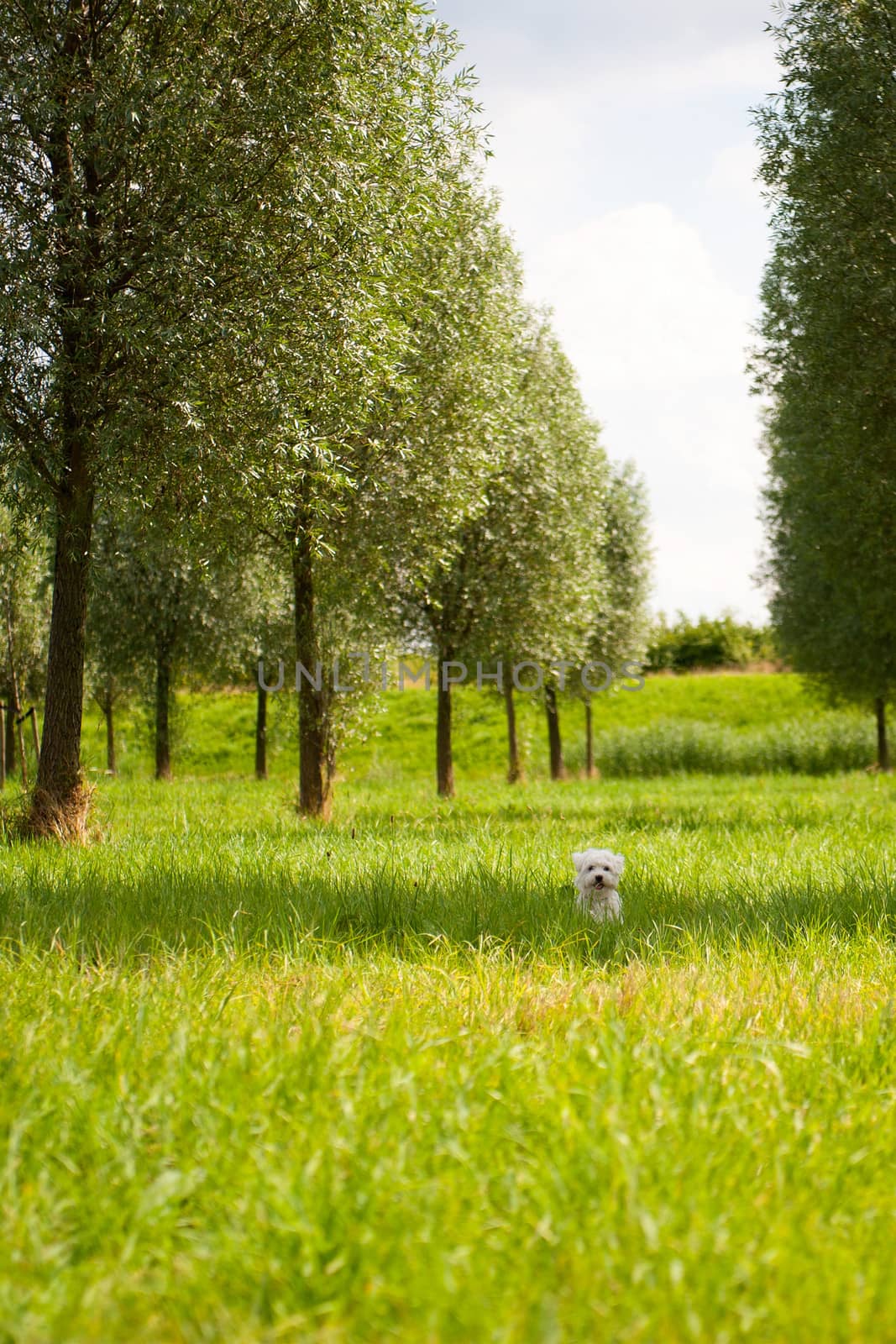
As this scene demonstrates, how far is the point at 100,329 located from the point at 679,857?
7.89 m

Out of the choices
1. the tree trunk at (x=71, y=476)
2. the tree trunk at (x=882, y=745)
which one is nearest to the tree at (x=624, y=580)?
the tree trunk at (x=882, y=745)

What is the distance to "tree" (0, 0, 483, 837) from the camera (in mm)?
9727

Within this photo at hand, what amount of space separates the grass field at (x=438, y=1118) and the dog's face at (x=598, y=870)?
29cm

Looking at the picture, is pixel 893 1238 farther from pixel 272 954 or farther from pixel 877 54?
pixel 877 54

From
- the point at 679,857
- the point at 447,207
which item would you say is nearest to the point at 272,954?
the point at 679,857

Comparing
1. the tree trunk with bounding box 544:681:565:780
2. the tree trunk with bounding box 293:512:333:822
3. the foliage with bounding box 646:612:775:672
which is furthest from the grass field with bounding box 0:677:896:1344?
the foliage with bounding box 646:612:775:672

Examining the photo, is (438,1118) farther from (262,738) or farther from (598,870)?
(262,738)

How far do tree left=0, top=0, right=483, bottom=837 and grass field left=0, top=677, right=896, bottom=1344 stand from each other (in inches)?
213

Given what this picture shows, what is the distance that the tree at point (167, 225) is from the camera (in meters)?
9.73

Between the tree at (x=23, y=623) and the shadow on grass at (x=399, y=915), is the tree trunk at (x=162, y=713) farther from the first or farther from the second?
the shadow on grass at (x=399, y=915)

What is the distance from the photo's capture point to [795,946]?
6066 mm

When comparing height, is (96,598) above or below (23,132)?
below

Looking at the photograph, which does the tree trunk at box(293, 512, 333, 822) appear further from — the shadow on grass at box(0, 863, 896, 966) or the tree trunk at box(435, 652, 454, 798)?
the shadow on grass at box(0, 863, 896, 966)

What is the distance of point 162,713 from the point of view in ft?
87.4
